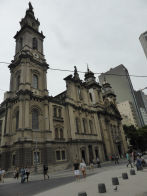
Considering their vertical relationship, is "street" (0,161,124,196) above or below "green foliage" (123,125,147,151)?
below

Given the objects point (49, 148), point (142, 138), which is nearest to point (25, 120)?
point (49, 148)

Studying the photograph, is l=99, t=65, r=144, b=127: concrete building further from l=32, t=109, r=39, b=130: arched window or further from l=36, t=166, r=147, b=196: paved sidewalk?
l=36, t=166, r=147, b=196: paved sidewalk

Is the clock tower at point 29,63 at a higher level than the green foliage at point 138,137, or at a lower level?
higher

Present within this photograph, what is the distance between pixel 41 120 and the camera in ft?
102

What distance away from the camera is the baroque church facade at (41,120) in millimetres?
27875

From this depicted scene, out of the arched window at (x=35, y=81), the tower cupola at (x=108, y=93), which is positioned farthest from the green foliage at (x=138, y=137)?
the arched window at (x=35, y=81)

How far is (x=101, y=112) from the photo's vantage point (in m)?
48.7

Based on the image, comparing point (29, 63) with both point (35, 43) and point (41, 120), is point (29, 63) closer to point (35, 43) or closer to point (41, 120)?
point (35, 43)

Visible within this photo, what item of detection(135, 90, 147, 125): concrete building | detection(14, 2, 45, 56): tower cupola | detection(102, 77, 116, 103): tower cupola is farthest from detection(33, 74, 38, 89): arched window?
detection(135, 90, 147, 125): concrete building

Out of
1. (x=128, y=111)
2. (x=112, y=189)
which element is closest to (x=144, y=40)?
(x=112, y=189)

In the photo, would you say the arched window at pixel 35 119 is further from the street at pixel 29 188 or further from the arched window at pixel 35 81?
the street at pixel 29 188

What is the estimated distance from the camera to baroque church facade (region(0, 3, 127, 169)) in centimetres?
2788

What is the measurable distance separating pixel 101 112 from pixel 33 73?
24898 mm

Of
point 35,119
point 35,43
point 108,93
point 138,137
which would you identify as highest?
point 35,43
